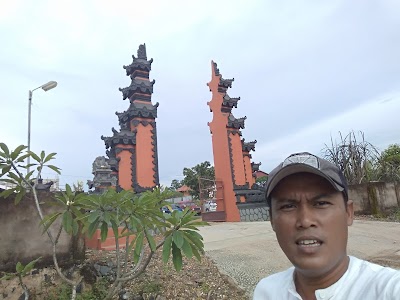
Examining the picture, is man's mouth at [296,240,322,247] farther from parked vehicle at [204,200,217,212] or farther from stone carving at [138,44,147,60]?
parked vehicle at [204,200,217,212]

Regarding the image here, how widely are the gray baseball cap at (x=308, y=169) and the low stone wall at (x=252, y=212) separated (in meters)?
9.92

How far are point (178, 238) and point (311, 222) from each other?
49.3 inches

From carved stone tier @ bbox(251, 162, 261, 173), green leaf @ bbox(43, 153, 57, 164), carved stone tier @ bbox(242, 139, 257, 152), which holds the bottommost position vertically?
green leaf @ bbox(43, 153, 57, 164)

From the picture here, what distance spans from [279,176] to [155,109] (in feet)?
27.3

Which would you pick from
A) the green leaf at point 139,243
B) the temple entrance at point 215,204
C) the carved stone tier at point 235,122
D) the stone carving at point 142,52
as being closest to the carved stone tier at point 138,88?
the stone carving at point 142,52

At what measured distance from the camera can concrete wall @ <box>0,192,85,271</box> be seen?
3631 mm

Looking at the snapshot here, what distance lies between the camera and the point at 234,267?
445 centimetres

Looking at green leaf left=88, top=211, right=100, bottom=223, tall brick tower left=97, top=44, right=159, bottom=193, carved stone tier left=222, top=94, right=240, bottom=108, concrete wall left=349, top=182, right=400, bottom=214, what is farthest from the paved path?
carved stone tier left=222, top=94, right=240, bottom=108

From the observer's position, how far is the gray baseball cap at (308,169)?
1.05m

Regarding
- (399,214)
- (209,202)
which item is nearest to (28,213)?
(209,202)

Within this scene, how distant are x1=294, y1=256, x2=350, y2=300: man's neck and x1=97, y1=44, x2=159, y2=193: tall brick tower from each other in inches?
294

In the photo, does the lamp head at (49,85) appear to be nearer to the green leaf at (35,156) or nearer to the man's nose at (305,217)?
the green leaf at (35,156)

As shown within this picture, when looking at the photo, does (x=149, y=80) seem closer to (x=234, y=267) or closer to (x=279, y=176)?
(x=234, y=267)

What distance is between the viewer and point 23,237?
377 cm
